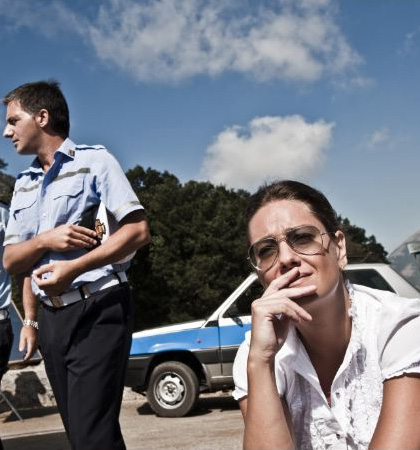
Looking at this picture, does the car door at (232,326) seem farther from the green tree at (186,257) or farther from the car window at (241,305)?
the green tree at (186,257)

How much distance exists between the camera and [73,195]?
275 centimetres

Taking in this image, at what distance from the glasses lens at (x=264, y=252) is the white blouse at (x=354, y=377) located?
238 millimetres

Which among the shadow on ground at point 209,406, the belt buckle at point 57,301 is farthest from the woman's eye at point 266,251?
the shadow on ground at point 209,406

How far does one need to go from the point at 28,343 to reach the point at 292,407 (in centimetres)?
169

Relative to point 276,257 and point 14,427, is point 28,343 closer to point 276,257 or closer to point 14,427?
point 276,257

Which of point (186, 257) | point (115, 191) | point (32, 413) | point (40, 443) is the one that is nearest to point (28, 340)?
point (115, 191)

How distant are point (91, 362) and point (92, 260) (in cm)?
43

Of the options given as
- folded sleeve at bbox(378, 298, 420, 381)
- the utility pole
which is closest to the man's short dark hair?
folded sleeve at bbox(378, 298, 420, 381)

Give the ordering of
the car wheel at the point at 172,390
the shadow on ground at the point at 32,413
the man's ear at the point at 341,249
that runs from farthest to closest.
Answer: the shadow on ground at the point at 32,413
the car wheel at the point at 172,390
the man's ear at the point at 341,249

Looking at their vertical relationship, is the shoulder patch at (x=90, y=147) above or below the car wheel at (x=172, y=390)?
above

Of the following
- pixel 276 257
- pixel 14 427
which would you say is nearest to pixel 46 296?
pixel 276 257

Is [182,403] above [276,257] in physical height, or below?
below

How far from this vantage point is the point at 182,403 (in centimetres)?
876

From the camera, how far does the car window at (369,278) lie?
8.22 m
